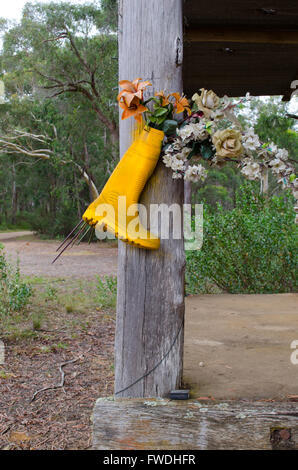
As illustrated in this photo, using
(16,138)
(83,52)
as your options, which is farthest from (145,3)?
(16,138)

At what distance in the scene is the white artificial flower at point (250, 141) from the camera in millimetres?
1919

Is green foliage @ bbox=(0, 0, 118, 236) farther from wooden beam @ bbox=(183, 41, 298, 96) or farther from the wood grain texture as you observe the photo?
the wood grain texture

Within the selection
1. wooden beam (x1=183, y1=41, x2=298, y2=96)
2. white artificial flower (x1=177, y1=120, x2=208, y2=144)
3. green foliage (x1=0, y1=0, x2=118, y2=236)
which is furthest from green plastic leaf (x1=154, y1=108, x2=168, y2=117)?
green foliage (x1=0, y1=0, x2=118, y2=236)

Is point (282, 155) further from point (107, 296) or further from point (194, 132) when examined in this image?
point (107, 296)

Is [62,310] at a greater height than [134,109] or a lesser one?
lesser

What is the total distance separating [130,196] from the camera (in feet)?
7.10

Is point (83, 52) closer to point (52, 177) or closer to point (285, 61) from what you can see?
point (52, 177)

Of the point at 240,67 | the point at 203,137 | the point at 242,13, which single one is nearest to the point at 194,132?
the point at 203,137

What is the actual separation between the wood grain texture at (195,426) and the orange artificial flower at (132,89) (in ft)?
4.43

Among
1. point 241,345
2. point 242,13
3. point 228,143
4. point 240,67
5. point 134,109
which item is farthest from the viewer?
point 240,67

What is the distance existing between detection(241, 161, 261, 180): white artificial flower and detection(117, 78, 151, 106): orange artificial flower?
21.5 inches

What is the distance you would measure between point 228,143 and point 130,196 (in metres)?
0.53

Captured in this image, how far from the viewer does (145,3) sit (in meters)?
2.22

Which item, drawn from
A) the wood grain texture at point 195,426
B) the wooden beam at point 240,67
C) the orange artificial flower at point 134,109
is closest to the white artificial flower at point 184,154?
the orange artificial flower at point 134,109
